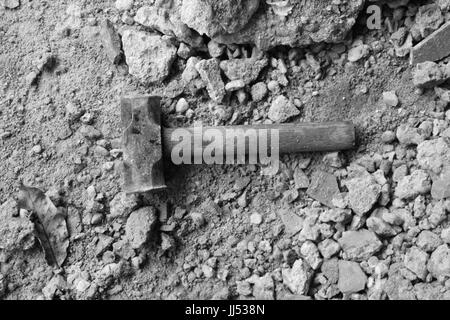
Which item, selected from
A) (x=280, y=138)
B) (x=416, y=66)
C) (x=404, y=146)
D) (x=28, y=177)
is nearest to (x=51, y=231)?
(x=28, y=177)

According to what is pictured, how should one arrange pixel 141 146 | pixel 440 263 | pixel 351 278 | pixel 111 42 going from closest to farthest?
pixel 440 263 < pixel 351 278 < pixel 141 146 < pixel 111 42

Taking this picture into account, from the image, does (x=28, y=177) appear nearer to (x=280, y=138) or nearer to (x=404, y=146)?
(x=280, y=138)

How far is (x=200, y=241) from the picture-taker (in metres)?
2.57

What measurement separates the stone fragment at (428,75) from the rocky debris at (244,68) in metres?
0.65

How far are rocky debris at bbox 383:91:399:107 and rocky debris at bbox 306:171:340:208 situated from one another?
41 cm

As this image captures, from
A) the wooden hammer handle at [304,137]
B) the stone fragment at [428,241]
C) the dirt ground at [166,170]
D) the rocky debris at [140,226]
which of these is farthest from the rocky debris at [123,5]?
the stone fragment at [428,241]

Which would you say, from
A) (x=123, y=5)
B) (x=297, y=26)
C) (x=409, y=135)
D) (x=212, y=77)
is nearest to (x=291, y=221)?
(x=409, y=135)

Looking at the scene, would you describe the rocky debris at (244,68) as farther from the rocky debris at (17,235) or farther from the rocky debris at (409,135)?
the rocky debris at (17,235)

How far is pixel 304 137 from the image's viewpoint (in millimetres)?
2545

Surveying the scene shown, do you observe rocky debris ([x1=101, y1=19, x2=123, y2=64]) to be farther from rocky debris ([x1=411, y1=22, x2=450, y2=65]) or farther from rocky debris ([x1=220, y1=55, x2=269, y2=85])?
rocky debris ([x1=411, y1=22, x2=450, y2=65])

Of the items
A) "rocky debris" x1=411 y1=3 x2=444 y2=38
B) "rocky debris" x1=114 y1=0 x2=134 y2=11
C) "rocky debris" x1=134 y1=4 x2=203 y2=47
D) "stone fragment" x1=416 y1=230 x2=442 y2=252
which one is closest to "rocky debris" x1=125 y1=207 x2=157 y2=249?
"rocky debris" x1=134 y1=4 x2=203 y2=47

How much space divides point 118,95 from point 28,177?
1.79 feet

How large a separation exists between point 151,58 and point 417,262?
1.43 meters

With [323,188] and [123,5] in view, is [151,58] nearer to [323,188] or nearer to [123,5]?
[123,5]
